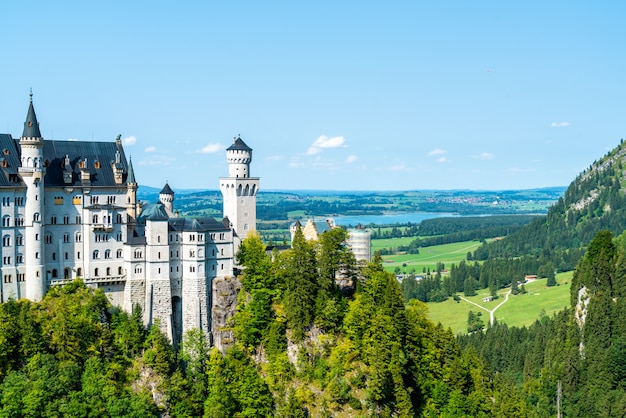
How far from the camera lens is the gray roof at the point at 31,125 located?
92.9 meters

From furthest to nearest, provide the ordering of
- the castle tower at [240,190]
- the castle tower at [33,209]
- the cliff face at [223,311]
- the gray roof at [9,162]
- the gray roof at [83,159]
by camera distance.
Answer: the castle tower at [240,190]
the cliff face at [223,311]
the gray roof at [83,159]
the castle tower at [33,209]
the gray roof at [9,162]

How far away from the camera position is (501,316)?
186125 mm

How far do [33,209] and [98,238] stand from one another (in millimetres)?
7726

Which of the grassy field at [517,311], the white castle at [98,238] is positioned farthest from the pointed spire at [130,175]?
the grassy field at [517,311]

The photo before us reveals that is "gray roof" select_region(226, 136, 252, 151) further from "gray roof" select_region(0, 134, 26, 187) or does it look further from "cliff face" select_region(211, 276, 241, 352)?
"gray roof" select_region(0, 134, 26, 187)

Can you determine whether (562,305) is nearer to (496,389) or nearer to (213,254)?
(496,389)

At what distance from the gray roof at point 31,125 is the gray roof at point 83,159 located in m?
4.25

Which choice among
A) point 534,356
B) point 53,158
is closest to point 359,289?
point 53,158

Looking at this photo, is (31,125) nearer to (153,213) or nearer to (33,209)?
(33,209)

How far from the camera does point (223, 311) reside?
98375 mm

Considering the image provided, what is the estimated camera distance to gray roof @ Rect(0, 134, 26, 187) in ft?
301

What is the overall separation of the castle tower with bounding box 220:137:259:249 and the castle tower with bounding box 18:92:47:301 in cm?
2433

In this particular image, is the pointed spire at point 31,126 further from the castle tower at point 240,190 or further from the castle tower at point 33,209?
the castle tower at point 240,190

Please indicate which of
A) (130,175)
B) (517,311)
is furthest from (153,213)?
(517,311)
